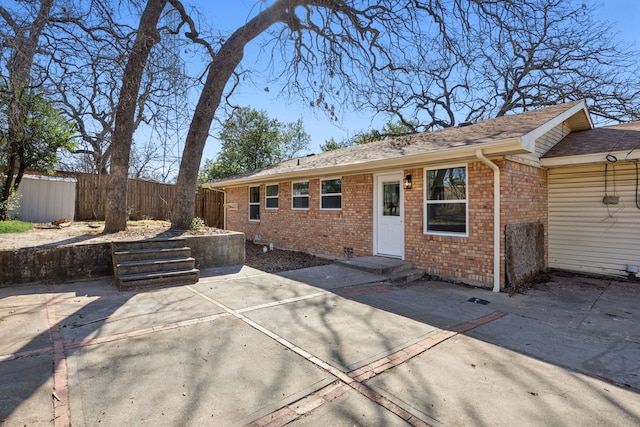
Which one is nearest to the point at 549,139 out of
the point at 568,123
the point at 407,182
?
the point at 568,123

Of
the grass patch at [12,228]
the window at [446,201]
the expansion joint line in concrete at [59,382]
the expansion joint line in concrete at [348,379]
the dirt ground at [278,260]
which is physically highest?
the window at [446,201]

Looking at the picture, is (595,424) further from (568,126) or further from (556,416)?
(568,126)

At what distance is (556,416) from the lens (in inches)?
94.7

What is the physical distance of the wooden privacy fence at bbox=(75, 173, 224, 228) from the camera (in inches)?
484

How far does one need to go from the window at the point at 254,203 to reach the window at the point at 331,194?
3.89 metres

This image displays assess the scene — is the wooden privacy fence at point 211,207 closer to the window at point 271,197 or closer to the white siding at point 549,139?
the window at point 271,197

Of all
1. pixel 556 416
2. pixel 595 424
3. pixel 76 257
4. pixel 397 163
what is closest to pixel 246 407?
pixel 556 416

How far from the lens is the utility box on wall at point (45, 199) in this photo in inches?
432

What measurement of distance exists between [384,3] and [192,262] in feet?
22.5

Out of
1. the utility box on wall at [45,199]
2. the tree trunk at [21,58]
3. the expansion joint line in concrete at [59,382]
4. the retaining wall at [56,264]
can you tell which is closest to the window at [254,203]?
the retaining wall at [56,264]

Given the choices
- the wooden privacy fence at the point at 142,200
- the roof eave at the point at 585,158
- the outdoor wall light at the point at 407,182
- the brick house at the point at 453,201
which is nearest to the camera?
the brick house at the point at 453,201

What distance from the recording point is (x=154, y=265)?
238 inches

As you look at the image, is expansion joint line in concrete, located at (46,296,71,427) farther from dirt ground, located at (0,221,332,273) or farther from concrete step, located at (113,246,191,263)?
dirt ground, located at (0,221,332,273)

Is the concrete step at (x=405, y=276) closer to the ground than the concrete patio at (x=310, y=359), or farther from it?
farther from it
